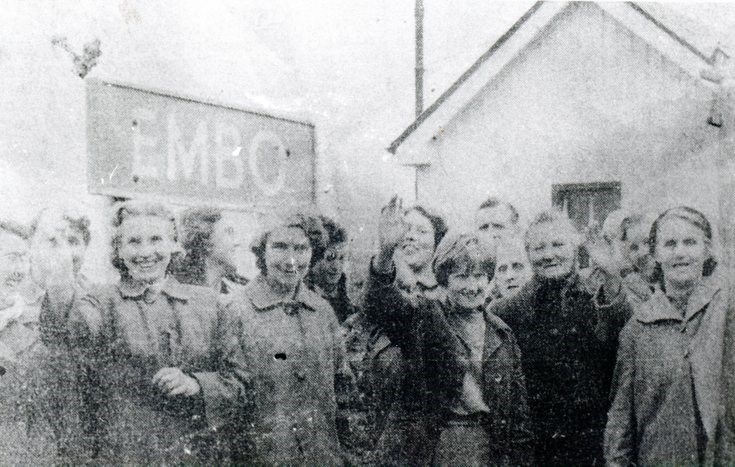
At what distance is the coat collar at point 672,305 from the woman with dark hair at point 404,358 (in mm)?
1155

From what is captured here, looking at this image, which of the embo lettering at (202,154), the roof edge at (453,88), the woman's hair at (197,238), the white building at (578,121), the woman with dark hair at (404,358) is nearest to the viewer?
the embo lettering at (202,154)

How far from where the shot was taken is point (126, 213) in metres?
5.11

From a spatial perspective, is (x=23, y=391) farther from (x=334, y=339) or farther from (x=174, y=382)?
(x=334, y=339)

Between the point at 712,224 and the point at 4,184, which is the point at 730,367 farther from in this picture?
the point at 4,184

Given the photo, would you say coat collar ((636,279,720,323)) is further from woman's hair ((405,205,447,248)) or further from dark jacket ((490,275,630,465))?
woman's hair ((405,205,447,248))

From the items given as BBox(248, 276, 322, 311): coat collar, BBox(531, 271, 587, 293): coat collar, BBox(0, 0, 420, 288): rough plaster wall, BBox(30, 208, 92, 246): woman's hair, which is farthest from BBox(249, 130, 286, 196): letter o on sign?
BBox(531, 271, 587, 293): coat collar

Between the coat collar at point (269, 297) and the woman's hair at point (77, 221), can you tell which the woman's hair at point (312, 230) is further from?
the woman's hair at point (77, 221)

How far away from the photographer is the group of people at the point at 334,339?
16.3ft

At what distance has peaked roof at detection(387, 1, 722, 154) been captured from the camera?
16.4ft

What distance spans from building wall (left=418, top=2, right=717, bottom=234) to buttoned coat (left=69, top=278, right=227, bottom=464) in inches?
68.1

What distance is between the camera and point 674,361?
4809mm

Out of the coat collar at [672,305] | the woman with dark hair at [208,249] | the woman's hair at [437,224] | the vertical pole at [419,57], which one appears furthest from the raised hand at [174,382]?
the coat collar at [672,305]

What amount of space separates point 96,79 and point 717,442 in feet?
13.5

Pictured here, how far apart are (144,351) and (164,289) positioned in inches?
15.5
